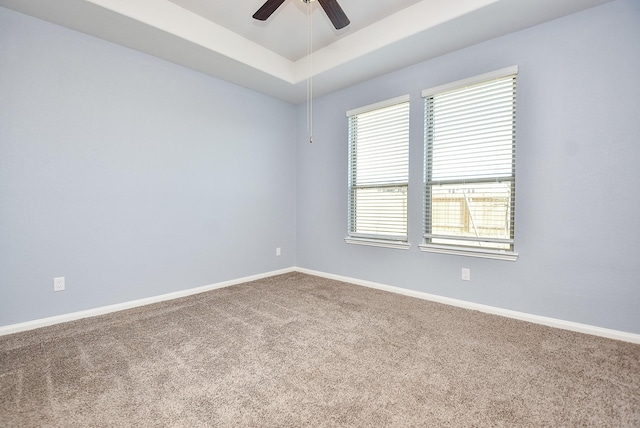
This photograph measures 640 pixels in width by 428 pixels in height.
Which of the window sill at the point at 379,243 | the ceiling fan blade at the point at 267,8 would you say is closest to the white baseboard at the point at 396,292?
the window sill at the point at 379,243

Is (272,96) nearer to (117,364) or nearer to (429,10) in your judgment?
(429,10)

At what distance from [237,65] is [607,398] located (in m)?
4.09

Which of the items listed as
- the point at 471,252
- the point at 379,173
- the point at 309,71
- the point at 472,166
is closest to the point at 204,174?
the point at 309,71

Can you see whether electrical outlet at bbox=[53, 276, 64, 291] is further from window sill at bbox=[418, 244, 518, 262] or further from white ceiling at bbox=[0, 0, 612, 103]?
window sill at bbox=[418, 244, 518, 262]

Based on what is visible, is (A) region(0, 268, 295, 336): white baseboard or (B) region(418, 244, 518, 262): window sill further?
(B) region(418, 244, 518, 262): window sill

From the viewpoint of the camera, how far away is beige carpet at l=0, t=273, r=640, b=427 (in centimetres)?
141

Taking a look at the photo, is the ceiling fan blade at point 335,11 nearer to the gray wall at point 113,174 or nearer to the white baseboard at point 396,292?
the gray wall at point 113,174

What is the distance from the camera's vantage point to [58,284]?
2.54 meters

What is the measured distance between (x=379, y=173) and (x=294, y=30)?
6.21 ft

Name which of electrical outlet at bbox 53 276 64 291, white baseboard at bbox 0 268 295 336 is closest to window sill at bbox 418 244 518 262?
white baseboard at bbox 0 268 295 336

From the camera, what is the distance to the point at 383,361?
1.90 meters

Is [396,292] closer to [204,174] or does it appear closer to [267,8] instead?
[204,174]

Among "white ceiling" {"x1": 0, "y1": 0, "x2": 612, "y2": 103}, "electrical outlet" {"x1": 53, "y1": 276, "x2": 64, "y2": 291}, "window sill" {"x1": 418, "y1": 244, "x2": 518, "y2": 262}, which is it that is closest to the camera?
"white ceiling" {"x1": 0, "y1": 0, "x2": 612, "y2": 103}

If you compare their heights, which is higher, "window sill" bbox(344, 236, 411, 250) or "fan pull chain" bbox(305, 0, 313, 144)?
"fan pull chain" bbox(305, 0, 313, 144)
